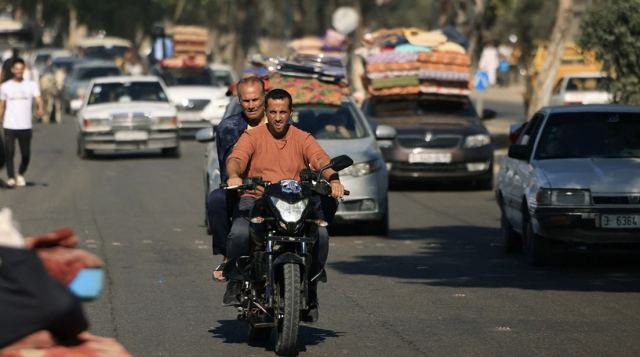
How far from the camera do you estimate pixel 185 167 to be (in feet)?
95.3

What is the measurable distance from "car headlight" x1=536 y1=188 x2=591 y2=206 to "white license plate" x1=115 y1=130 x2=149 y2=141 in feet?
58.2

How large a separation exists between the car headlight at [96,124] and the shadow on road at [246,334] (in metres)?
20.2

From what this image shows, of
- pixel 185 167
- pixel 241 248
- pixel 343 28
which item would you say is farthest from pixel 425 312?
pixel 343 28

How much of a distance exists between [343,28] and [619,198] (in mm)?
29874

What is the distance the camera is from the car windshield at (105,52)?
72750mm

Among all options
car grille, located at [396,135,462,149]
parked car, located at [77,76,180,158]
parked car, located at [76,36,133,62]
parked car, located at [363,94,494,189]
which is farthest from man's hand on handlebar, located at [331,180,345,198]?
parked car, located at [76,36,133,62]

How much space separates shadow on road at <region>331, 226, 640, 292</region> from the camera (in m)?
13.4

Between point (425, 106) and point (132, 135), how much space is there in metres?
7.30

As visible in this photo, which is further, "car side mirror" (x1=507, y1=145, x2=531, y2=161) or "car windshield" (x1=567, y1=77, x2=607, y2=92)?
"car windshield" (x1=567, y1=77, x2=607, y2=92)

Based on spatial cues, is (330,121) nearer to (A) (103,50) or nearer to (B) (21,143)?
(B) (21,143)

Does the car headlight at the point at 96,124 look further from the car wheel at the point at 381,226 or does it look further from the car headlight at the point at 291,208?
the car headlight at the point at 291,208

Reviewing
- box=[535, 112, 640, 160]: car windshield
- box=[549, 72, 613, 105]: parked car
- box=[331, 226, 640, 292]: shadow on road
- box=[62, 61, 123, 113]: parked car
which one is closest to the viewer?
box=[331, 226, 640, 292]: shadow on road

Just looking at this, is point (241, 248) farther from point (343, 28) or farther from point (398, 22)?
point (398, 22)

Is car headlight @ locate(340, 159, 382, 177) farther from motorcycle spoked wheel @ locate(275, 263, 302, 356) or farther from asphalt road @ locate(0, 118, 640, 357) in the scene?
motorcycle spoked wheel @ locate(275, 263, 302, 356)
